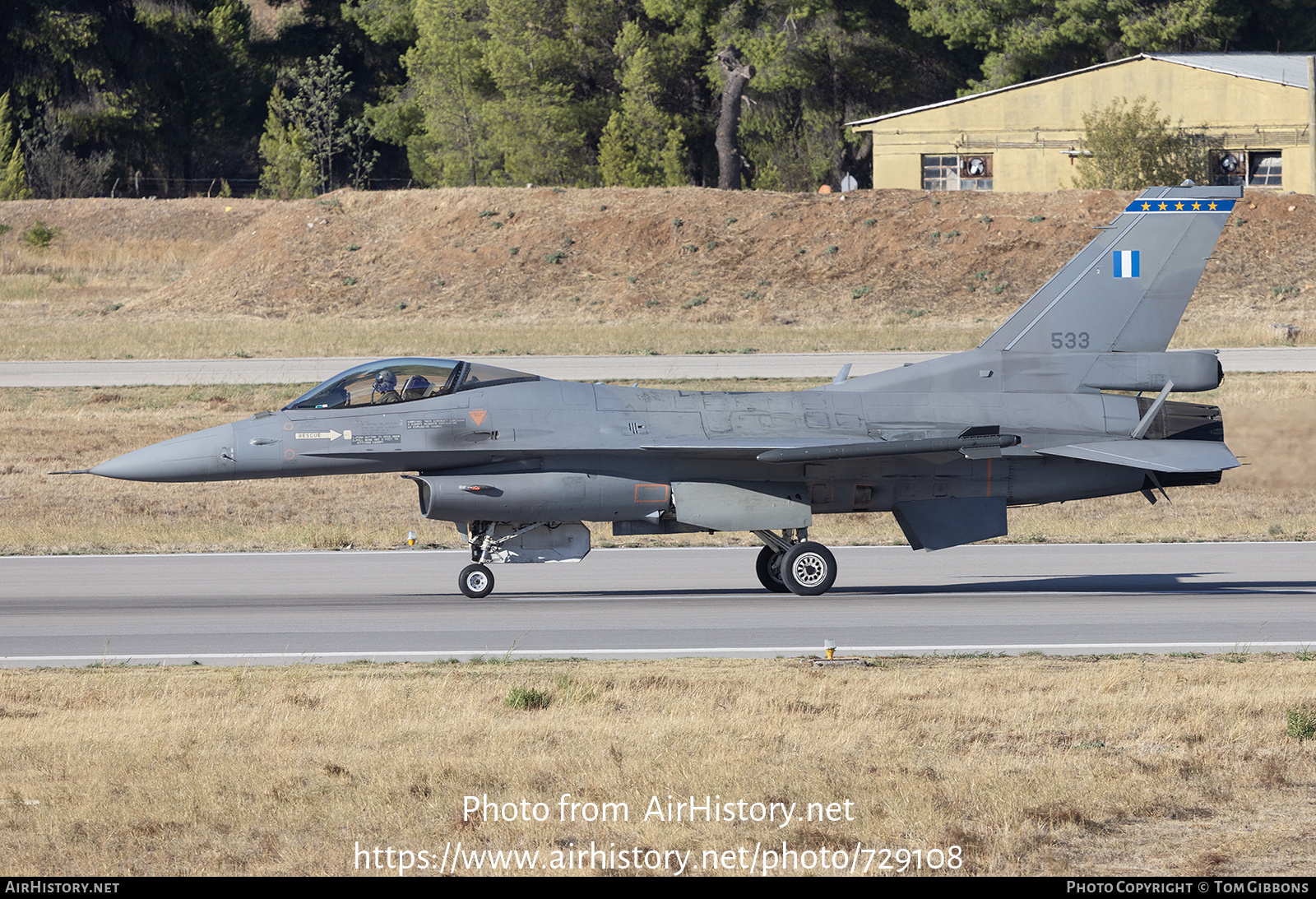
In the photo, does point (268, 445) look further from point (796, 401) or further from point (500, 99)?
point (500, 99)

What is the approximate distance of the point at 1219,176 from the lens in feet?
202

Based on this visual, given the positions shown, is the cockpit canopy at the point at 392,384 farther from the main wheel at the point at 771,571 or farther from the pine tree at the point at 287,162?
the pine tree at the point at 287,162

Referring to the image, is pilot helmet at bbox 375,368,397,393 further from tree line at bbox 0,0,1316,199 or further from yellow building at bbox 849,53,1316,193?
tree line at bbox 0,0,1316,199

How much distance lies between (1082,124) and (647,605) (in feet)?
175

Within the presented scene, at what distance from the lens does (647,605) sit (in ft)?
52.7

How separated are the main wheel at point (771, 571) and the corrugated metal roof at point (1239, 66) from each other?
165ft

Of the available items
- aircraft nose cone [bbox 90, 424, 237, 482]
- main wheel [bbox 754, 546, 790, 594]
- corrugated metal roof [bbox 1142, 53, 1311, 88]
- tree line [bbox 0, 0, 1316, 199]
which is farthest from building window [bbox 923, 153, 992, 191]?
aircraft nose cone [bbox 90, 424, 237, 482]

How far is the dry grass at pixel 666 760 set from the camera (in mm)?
7496

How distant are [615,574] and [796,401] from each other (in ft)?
11.7

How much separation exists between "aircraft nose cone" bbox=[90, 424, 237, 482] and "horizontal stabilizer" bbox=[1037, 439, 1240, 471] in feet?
30.4

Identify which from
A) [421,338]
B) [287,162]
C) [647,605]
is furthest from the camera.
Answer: [287,162]

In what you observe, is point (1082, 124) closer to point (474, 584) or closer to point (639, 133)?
point (639, 133)

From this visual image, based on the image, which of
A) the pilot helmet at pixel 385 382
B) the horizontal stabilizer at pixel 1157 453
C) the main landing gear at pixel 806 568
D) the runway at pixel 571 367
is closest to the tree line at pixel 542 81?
the runway at pixel 571 367

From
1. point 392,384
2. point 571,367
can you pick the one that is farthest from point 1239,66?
point 392,384
